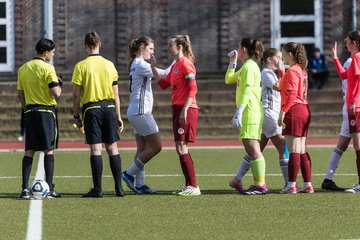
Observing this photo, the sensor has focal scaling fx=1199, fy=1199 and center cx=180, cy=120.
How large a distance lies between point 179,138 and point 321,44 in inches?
833

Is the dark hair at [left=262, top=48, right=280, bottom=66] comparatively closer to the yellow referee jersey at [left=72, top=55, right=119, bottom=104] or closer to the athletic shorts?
the athletic shorts

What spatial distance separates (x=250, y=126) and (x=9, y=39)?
69.4 ft

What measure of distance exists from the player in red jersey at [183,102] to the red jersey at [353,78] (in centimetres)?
176

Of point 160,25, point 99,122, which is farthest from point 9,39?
point 99,122

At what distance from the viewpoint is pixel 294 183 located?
551 inches

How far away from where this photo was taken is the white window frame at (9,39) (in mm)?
34031

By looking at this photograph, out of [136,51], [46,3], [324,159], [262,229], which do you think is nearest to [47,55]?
[136,51]

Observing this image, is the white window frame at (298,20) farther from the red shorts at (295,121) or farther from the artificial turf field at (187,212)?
the red shorts at (295,121)

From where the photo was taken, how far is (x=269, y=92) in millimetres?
14617

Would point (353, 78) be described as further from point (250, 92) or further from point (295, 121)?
point (250, 92)

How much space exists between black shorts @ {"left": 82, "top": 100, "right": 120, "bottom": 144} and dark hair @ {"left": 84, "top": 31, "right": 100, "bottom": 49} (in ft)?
2.19

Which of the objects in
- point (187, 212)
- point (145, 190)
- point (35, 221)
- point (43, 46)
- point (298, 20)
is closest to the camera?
point (35, 221)

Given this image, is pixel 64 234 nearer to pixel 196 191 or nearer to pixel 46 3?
pixel 196 191

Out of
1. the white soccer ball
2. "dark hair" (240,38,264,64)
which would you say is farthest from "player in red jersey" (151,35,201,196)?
the white soccer ball
